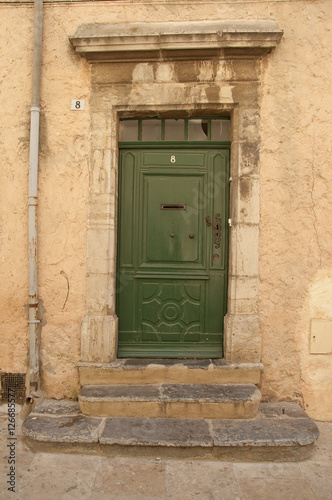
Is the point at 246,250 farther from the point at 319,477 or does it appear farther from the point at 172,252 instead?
the point at 319,477

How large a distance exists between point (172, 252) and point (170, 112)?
1439 mm

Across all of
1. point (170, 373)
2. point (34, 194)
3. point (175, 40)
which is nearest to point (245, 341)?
point (170, 373)

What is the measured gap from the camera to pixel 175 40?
11.7 feet

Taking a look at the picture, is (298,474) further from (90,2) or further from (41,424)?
(90,2)

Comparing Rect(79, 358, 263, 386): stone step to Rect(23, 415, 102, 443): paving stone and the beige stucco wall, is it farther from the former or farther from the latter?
Rect(23, 415, 102, 443): paving stone

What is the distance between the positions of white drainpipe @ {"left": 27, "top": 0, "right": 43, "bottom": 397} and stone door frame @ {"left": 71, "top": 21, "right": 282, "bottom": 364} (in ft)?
1.38

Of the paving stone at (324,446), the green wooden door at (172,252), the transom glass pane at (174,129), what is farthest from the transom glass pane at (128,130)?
the paving stone at (324,446)

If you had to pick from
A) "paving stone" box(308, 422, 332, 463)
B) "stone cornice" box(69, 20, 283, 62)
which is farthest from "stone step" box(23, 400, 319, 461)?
"stone cornice" box(69, 20, 283, 62)

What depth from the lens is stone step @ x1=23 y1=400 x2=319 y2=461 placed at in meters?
3.03

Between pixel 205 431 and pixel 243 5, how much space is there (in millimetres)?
4023

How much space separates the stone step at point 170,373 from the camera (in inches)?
143

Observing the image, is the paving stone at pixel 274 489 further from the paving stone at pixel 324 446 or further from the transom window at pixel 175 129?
the transom window at pixel 175 129

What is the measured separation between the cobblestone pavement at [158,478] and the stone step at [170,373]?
0.75m

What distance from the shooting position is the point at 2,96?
3793mm
